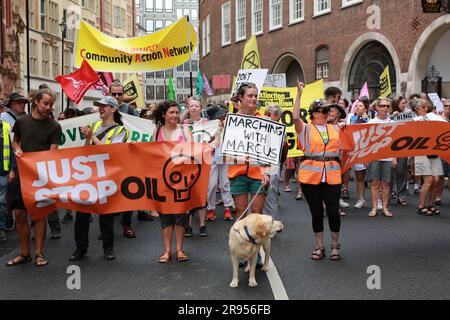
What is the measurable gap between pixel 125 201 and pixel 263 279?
1781 mm

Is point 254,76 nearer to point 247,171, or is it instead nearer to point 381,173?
point 381,173

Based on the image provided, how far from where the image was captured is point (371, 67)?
23953mm

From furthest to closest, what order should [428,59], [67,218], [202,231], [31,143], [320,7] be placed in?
1. [320,7]
2. [428,59]
3. [67,218]
4. [202,231]
5. [31,143]

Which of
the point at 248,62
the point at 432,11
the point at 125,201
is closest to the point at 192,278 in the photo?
the point at 125,201

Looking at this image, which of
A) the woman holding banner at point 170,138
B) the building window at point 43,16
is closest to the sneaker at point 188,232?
the woman holding banner at point 170,138

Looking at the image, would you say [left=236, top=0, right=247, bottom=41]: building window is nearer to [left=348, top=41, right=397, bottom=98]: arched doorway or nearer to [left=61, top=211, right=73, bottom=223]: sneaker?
[left=348, top=41, right=397, bottom=98]: arched doorway

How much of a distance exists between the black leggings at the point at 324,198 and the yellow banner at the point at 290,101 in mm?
4608

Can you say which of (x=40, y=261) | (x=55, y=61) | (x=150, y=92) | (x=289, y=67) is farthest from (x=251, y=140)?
(x=150, y=92)

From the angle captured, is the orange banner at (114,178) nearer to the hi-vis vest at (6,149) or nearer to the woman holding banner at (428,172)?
the hi-vis vest at (6,149)

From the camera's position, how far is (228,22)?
37781mm

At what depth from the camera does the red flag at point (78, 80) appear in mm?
10233

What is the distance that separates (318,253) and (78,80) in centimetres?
614

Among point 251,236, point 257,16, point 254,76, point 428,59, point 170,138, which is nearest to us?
point 251,236

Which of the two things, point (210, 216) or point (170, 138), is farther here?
point (210, 216)
